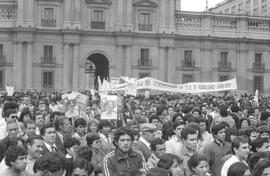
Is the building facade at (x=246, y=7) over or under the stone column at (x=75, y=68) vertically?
over

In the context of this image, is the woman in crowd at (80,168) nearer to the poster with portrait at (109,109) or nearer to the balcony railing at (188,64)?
the poster with portrait at (109,109)

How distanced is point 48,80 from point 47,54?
249 centimetres

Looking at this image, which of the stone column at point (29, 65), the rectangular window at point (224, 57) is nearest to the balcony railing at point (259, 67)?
the rectangular window at point (224, 57)

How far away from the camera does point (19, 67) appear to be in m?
46.1

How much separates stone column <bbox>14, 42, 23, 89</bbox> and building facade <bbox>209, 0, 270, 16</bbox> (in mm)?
42369

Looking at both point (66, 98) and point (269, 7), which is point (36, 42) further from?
point (269, 7)

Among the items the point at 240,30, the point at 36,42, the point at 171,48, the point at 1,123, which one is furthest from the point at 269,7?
the point at 1,123

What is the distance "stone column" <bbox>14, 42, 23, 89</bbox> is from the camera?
45.9m

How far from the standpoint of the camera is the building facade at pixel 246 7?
259 feet

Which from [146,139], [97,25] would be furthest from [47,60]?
[146,139]

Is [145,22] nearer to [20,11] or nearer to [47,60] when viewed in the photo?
[47,60]

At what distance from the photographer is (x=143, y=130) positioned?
9328 millimetres

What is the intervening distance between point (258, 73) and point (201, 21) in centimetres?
864

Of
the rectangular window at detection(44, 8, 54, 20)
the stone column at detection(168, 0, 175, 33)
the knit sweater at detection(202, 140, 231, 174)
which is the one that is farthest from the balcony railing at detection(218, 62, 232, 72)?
the knit sweater at detection(202, 140, 231, 174)
